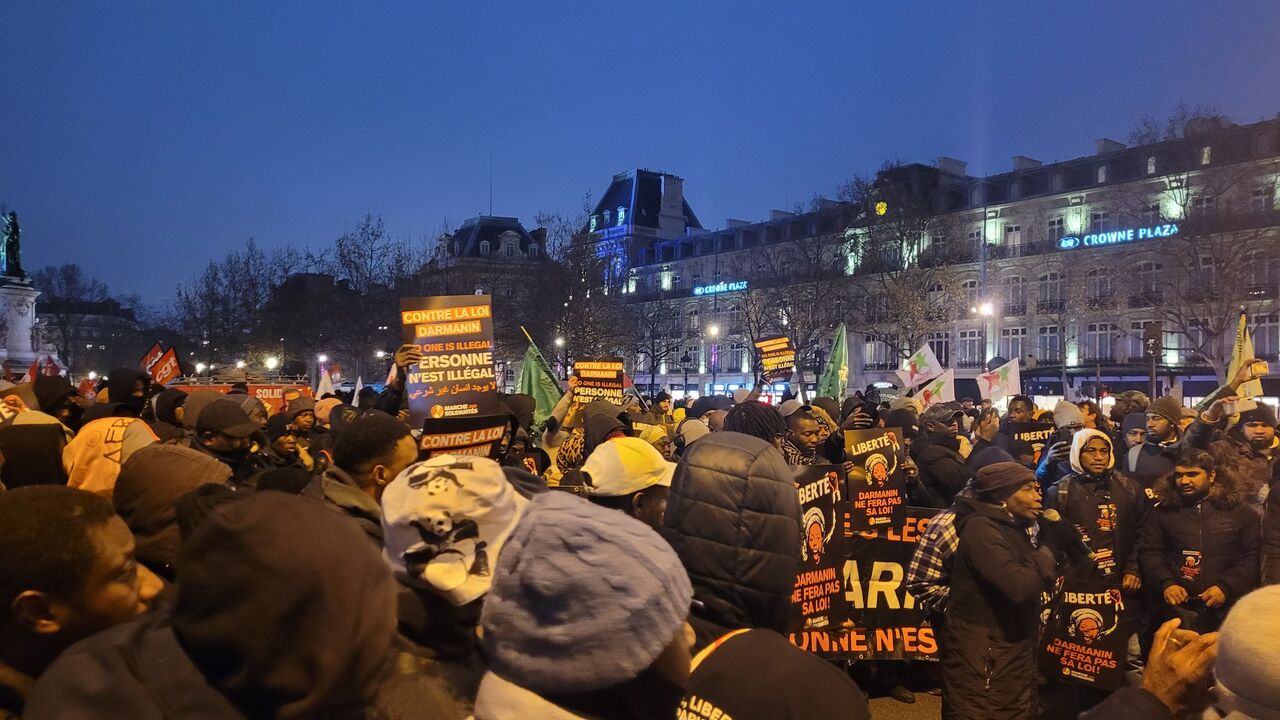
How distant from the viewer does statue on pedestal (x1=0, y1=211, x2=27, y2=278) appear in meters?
41.1

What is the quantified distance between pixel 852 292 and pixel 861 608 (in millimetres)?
49603

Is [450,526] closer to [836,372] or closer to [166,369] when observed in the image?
[836,372]

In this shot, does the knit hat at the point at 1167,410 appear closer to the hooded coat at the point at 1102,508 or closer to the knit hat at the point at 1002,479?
the hooded coat at the point at 1102,508

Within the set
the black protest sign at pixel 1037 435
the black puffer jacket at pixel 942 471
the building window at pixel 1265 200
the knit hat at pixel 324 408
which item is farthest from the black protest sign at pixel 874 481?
the building window at pixel 1265 200

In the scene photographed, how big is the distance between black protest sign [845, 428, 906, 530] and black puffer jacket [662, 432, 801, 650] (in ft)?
14.3

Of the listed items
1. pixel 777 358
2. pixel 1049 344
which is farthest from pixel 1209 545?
pixel 1049 344

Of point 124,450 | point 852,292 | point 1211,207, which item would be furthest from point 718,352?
point 124,450

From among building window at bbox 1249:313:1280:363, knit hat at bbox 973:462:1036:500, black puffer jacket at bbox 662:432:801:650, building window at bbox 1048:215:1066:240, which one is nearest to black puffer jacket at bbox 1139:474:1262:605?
knit hat at bbox 973:462:1036:500

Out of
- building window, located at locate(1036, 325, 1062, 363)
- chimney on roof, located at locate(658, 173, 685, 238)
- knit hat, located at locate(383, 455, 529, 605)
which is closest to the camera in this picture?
knit hat, located at locate(383, 455, 529, 605)

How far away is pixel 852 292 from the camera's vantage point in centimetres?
5488

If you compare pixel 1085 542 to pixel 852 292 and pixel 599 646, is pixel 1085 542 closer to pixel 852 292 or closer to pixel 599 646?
pixel 599 646

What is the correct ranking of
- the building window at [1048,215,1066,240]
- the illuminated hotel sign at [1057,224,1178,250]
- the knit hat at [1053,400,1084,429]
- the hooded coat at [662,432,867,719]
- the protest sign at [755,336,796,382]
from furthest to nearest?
the building window at [1048,215,1066,240] < the illuminated hotel sign at [1057,224,1178,250] < the protest sign at [755,336,796,382] < the knit hat at [1053,400,1084,429] < the hooded coat at [662,432,867,719]

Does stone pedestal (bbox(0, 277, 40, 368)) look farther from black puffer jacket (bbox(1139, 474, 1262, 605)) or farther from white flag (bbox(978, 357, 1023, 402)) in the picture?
black puffer jacket (bbox(1139, 474, 1262, 605))

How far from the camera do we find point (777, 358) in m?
15.6
